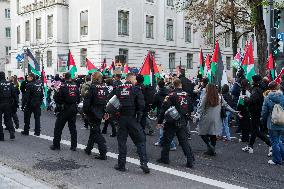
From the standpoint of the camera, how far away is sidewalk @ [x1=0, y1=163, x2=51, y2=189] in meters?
6.97

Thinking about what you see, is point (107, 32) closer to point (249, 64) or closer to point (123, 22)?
point (123, 22)

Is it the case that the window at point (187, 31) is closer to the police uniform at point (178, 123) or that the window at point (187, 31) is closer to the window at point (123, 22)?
the window at point (123, 22)

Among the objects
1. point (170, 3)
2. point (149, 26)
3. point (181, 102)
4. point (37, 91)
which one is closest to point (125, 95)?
point (181, 102)

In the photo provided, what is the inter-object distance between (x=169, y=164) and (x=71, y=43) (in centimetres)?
3751

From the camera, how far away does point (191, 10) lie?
116ft

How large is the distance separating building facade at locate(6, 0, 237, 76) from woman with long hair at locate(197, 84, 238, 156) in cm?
2992

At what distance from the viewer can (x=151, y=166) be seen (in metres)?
9.10

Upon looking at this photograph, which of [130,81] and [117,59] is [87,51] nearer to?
[117,59]

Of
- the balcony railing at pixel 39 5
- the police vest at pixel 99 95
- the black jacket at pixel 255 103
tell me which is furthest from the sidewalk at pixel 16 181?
the balcony railing at pixel 39 5

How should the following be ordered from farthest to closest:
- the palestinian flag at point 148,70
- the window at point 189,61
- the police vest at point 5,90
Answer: the window at point 189,61, the police vest at point 5,90, the palestinian flag at point 148,70

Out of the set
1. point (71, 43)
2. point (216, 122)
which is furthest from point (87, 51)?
point (216, 122)

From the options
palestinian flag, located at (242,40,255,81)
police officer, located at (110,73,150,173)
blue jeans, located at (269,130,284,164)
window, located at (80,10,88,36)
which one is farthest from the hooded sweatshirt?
window, located at (80,10,88,36)

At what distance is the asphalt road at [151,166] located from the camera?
7.71 m

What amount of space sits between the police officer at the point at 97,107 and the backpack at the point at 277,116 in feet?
11.8
